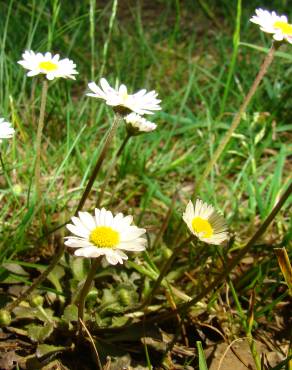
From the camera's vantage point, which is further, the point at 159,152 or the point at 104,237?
the point at 159,152

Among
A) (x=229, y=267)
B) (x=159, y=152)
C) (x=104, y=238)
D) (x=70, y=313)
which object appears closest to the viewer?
A: (x=104, y=238)

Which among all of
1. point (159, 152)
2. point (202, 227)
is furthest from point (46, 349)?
point (159, 152)

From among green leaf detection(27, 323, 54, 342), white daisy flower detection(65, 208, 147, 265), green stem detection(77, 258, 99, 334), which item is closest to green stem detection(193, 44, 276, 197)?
white daisy flower detection(65, 208, 147, 265)

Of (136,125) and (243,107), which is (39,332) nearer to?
(136,125)

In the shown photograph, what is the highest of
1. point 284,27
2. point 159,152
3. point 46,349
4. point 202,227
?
point 159,152

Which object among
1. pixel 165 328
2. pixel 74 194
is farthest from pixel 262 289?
Answer: pixel 74 194

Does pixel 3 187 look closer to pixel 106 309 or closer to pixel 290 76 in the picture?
pixel 106 309

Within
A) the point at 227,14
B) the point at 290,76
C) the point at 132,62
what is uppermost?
the point at 227,14
